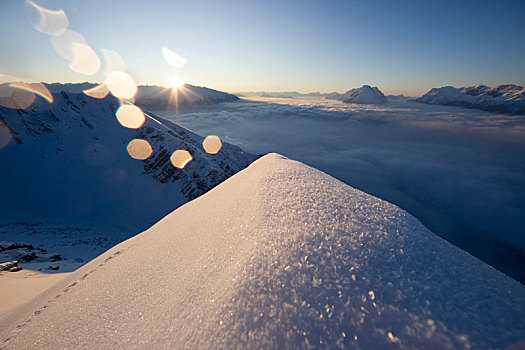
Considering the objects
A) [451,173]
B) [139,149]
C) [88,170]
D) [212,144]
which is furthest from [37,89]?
[451,173]

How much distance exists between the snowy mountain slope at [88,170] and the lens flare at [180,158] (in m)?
0.53

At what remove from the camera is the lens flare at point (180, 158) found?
24375mm

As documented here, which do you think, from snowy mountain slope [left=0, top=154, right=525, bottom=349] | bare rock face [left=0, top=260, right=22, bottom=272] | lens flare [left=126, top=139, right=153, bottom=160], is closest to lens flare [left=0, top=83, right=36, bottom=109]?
lens flare [left=126, top=139, right=153, bottom=160]

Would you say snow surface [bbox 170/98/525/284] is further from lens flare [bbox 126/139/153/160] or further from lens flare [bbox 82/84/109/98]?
lens flare [bbox 82/84/109/98]

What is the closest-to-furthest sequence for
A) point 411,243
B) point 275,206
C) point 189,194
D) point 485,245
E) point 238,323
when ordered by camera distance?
1. point 238,323
2. point 411,243
3. point 275,206
4. point 189,194
5. point 485,245

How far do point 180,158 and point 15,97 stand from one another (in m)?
18.8

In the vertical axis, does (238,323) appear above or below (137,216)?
above

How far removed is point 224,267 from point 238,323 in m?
0.47

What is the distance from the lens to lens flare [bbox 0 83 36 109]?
800 inches

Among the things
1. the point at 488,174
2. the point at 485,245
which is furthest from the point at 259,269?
the point at 488,174

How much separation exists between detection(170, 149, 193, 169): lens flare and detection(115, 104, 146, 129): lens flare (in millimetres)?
6318

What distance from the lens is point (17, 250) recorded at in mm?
9031

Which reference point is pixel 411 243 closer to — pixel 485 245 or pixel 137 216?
pixel 137 216

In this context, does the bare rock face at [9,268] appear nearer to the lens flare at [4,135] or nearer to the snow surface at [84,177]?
the snow surface at [84,177]
